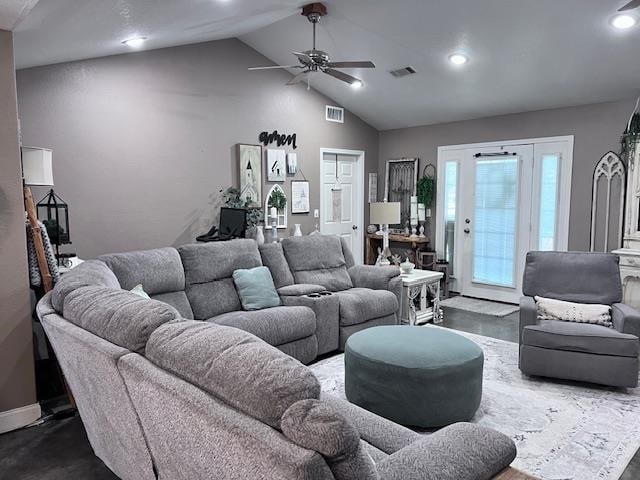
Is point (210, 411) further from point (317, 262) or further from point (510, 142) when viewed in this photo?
point (510, 142)

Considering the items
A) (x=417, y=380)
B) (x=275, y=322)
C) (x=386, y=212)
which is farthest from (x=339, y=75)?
(x=417, y=380)

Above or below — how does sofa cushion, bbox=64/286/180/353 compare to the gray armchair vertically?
above

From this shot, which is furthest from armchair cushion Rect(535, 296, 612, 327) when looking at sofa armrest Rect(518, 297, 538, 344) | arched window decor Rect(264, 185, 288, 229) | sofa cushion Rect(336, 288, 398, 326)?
arched window decor Rect(264, 185, 288, 229)

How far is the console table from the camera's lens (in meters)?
6.53

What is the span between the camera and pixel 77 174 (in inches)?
166

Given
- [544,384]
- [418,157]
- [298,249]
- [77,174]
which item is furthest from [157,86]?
[544,384]

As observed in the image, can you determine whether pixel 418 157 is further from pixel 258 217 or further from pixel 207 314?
pixel 207 314

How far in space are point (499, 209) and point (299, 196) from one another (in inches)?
102

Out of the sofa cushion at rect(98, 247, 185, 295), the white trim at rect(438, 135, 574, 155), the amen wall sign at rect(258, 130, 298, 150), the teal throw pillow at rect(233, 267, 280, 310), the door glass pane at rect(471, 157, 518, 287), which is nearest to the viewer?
the sofa cushion at rect(98, 247, 185, 295)

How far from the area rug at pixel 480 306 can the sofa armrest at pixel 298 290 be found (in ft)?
7.86

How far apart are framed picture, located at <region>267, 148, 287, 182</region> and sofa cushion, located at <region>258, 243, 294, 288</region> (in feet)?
5.59

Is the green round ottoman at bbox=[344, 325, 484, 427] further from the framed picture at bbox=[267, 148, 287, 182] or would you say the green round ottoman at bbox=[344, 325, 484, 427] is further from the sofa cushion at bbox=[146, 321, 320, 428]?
the framed picture at bbox=[267, 148, 287, 182]

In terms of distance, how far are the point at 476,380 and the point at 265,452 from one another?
2077 millimetres

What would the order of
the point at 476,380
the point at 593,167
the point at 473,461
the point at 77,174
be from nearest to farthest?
the point at 473,461 → the point at 476,380 → the point at 77,174 → the point at 593,167
